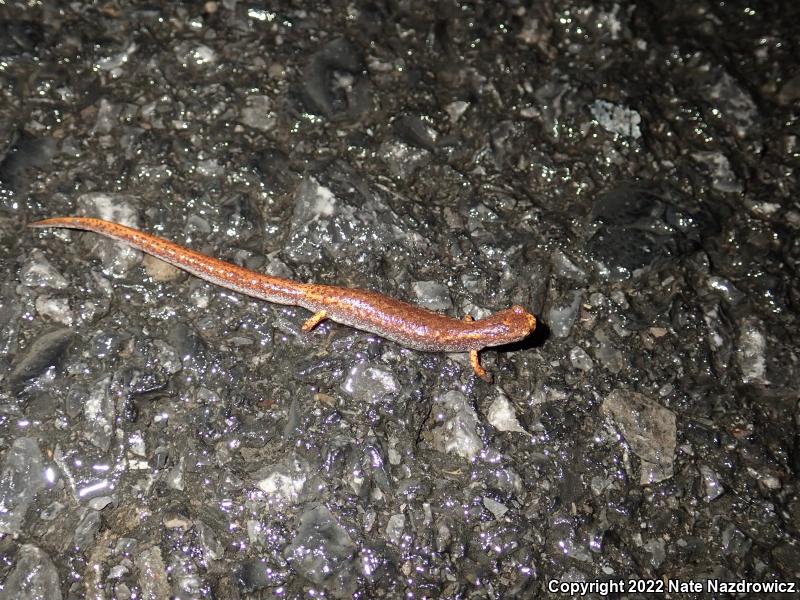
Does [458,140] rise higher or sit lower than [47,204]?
higher

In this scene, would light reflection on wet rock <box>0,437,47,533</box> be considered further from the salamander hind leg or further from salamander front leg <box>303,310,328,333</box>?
the salamander hind leg

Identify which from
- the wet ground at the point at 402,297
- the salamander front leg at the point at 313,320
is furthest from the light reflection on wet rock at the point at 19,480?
the salamander front leg at the point at 313,320

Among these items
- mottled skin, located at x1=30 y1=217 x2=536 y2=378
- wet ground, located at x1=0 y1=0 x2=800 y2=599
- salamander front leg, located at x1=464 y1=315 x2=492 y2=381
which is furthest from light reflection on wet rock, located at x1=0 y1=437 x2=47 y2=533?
salamander front leg, located at x1=464 y1=315 x2=492 y2=381

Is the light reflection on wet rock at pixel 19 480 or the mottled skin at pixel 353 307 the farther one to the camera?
the mottled skin at pixel 353 307

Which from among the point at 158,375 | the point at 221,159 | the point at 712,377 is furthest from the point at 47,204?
the point at 712,377

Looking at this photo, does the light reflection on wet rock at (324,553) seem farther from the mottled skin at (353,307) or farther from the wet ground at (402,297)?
the mottled skin at (353,307)

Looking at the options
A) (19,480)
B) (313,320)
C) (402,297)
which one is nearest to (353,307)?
(313,320)

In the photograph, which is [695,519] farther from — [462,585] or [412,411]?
[412,411]
